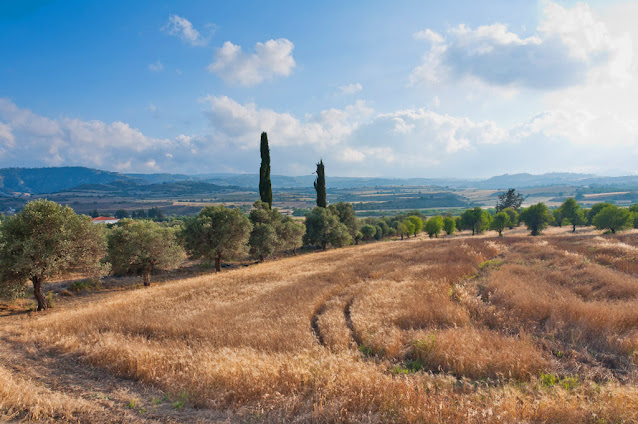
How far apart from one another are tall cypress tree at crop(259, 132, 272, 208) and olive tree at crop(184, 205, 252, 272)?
22176 millimetres

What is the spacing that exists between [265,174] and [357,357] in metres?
Result: 63.9

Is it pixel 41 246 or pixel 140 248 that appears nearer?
pixel 41 246

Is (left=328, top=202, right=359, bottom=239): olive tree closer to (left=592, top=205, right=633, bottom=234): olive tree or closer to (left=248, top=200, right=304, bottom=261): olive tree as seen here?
(left=248, top=200, right=304, bottom=261): olive tree

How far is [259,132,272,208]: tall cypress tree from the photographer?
227ft

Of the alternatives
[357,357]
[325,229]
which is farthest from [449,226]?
[357,357]

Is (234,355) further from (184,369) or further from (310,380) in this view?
(310,380)

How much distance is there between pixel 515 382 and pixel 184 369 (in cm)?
1028

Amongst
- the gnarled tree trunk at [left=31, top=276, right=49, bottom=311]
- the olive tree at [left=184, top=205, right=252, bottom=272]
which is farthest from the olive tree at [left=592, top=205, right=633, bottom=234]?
the gnarled tree trunk at [left=31, top=276, right=49, bottom=311]

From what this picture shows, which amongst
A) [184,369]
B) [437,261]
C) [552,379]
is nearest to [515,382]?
[552,379]

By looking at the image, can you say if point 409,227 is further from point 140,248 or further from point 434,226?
point 140,248

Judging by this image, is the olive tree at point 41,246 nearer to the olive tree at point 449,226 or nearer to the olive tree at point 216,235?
the olive tree at point 216,235

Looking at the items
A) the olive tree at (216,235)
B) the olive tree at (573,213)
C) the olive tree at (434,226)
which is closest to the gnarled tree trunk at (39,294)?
the olive tree at (216,235)

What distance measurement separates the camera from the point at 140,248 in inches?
1406

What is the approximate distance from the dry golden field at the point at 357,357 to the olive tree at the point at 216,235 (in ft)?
78.5
